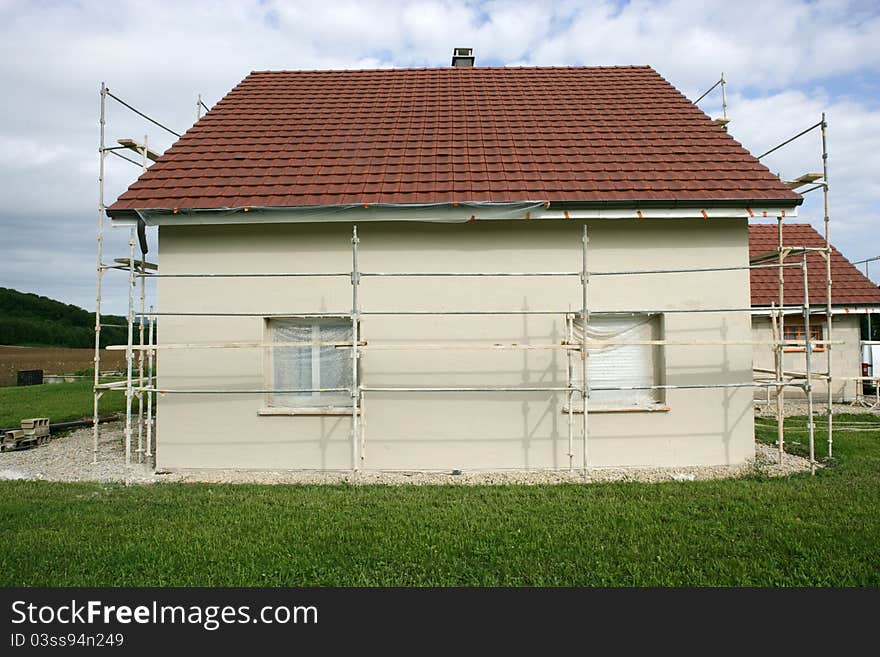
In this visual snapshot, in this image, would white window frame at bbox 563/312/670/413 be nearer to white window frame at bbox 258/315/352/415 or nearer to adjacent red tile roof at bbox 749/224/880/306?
white window frame at bbox 258/315/352/415

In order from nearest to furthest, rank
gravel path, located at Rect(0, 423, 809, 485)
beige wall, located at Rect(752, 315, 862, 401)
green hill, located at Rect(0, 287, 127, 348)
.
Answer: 1. gravel path, located at Rect(0, 423, 809, 485)
2. beige wall, located at Rect(752, 315, 862, 401)
3. green hill, located at Rect(0, 287, 127, 348)

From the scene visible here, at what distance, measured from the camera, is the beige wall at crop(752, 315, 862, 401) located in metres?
16.0

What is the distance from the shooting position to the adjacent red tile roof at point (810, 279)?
51.4 ft

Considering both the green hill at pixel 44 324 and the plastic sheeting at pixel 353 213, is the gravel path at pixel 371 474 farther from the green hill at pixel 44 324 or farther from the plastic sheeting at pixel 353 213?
the green hill at pixel 44 324

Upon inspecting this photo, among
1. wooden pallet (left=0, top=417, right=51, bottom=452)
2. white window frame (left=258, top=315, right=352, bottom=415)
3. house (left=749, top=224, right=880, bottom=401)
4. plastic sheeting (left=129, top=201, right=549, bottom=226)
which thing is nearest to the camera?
plastic sheeting (left=129, top=201, right=549, bottom=226)

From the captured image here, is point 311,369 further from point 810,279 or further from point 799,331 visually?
point 799,331

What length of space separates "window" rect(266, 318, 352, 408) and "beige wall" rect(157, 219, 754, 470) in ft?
0.78

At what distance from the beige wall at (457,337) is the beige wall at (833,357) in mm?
8887

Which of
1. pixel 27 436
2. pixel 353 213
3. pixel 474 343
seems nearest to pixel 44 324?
pixel 27 436

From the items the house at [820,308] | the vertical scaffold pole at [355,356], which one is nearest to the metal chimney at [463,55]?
the vertical scaffold pole at [355,356]

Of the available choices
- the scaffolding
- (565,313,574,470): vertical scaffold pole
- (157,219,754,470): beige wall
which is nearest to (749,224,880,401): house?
the scaffolding

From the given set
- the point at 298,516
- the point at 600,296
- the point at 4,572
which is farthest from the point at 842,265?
the point at 4,572

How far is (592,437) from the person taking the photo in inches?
320

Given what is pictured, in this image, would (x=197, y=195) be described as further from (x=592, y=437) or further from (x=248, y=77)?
(x=592, y=437)
